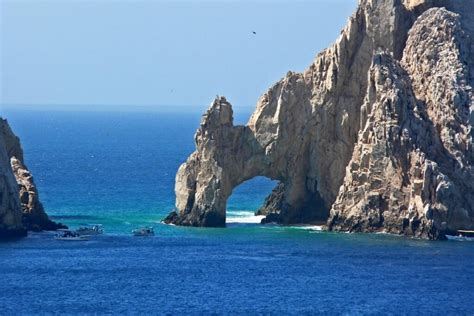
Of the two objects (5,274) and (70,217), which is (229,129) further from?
(5,274)

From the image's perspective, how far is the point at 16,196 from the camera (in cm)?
13038

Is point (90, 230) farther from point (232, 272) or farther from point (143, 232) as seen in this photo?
point (232, 272)

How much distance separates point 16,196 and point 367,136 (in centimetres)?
2941

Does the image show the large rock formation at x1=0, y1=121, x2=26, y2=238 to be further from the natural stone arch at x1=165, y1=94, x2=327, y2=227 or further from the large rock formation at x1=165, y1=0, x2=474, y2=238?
the large rock formation at x1=165, y1=0, x2=474, y2=238

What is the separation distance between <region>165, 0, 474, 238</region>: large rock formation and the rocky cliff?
41.5 feet

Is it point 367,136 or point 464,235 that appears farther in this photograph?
point 367,136

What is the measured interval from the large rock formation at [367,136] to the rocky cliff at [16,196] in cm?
1265

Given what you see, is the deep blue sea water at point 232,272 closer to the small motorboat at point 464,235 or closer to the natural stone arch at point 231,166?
the small motorboat at point 464,235

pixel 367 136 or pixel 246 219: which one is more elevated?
pixel 367 136

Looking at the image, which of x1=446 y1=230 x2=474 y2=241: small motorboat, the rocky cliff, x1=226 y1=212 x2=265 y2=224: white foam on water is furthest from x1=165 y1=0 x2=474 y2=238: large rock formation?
the rocky cliff

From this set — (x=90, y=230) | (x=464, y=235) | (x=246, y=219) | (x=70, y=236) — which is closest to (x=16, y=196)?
(x=70, y=236)

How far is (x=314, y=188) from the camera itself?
142m

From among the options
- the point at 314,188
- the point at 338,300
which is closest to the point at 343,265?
the point at 338,300

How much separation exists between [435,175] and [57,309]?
3974 centimetres
